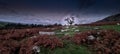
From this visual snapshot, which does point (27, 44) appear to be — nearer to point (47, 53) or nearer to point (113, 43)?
point (47, 53)

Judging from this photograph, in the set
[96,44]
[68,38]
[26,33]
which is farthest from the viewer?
[26,33]

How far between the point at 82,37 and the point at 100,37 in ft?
5.33

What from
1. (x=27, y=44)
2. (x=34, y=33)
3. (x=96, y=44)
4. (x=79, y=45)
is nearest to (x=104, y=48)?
(x=96, y=44)

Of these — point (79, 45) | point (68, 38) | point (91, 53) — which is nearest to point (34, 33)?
point (68, 38)

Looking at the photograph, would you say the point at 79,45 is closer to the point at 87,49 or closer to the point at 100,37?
the point at 87,49

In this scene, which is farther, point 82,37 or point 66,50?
point 82,37

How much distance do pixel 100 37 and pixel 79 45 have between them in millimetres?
2347

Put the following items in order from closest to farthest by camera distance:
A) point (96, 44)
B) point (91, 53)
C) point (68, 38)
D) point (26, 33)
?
point (91, 53)
point (96, 44)
point (68, 38)
point (26, 33)

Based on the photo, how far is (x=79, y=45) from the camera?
1794cm

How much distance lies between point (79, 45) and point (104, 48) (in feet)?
6.55

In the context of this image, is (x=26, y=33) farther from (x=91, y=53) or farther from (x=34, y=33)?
(x=91, y=53)

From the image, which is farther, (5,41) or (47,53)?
(5,41)

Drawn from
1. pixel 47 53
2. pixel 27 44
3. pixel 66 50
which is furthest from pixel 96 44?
pixel 27 44

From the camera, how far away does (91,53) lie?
54.8 ft
